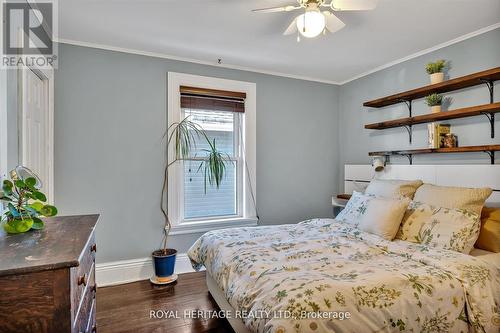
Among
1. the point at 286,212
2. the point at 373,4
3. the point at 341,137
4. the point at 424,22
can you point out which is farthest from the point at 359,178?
the point at 373,4

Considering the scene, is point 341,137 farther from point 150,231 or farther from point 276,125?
point 150,231

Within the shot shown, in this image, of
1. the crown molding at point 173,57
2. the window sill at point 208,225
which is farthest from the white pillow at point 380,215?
the crown molding at point 173,57

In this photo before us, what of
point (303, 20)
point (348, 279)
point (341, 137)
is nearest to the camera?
point (348, 279)

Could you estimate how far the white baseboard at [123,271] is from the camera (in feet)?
9.22

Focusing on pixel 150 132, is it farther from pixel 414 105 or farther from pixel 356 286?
pixel 414 105

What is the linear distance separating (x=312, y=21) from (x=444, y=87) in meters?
1.67

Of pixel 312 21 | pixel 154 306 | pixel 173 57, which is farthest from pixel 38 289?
pixel 173 57

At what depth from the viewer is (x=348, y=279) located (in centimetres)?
147

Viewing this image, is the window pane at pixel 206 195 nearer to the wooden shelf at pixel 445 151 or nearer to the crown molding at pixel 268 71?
the crown molding at pixel 268 71

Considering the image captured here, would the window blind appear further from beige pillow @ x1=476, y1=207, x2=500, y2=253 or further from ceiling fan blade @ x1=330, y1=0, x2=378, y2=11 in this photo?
beige pillow @ x1=476, y1=207, x2=500, y2=253

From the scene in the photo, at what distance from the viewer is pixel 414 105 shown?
9.96ft

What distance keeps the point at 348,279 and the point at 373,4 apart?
1.66 m

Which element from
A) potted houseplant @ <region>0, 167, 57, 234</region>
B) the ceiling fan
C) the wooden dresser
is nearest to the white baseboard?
potted houseplant @ <region>0, 167, 57, 234</region>

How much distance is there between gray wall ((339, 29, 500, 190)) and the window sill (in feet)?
5.44
